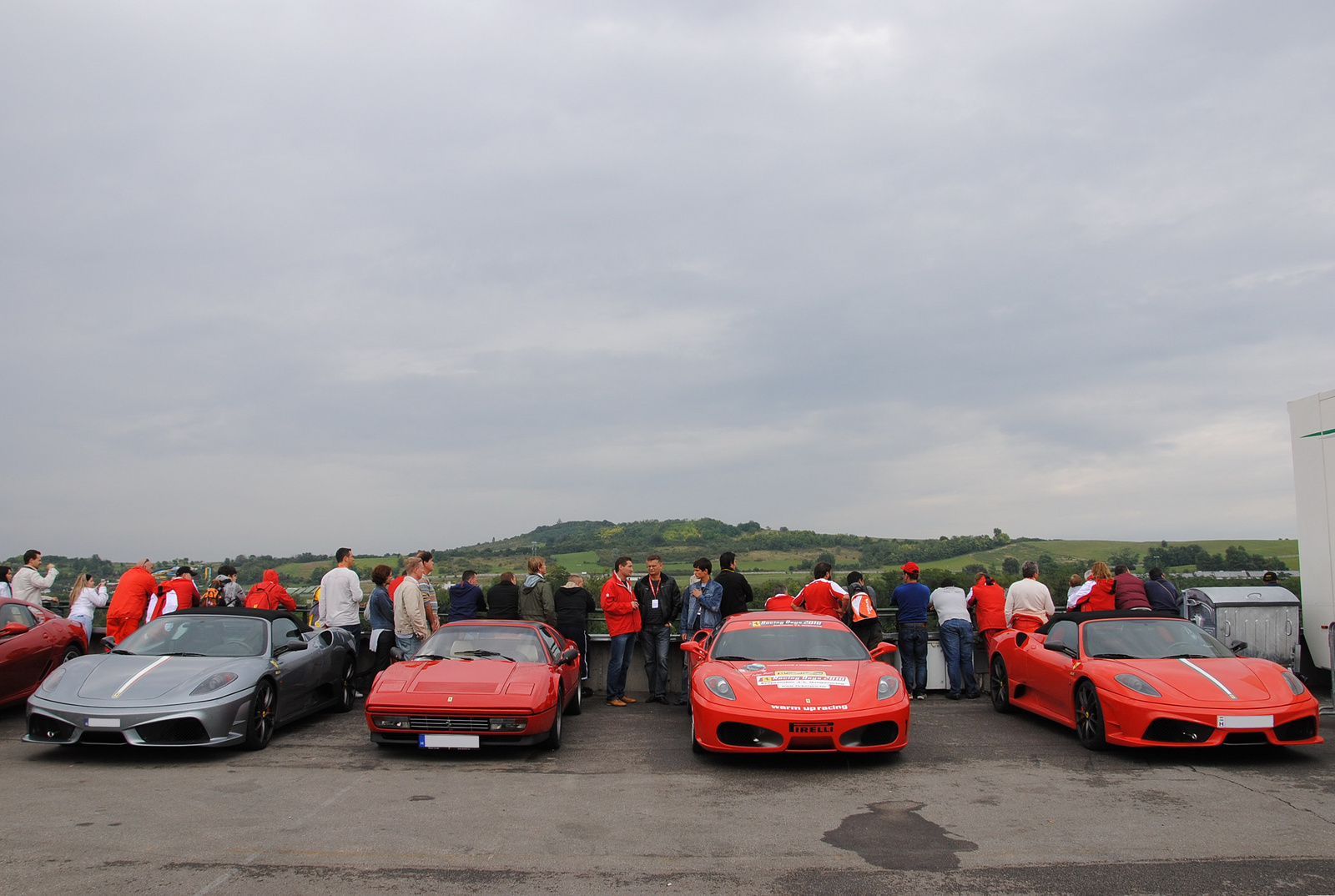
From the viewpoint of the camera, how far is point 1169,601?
42.0ft

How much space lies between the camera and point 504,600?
39.3ft

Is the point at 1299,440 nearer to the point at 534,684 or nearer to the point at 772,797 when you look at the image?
the point at 772,797

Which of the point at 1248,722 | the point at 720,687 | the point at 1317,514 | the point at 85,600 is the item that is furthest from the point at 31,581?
the point at 1317,514

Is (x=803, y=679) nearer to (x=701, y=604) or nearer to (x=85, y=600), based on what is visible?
(x=701, y=604)

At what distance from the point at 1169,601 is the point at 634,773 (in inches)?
367

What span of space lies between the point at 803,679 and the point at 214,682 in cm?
546

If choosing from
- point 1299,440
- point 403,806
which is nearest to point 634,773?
point 403,806

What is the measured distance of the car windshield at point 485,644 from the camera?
30.0ft

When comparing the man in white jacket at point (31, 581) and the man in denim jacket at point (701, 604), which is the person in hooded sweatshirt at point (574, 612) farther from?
the man in white jacket at point (31, 581)

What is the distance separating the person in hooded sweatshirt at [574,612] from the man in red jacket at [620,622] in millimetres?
384

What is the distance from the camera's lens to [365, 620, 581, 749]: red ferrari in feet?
25.9

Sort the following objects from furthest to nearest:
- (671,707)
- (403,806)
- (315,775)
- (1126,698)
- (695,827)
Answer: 1. (671,707)
2. (1126,698)
3. (315,775)
4. (403,806)
5. (695,827)

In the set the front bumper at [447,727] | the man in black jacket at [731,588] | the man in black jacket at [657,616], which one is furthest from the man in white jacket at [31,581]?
the man in black jacket at [731,588]

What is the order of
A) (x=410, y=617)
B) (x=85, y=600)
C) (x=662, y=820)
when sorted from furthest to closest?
(x=85, y=600) < (x=410, y=617) < (x=662, y=820)
